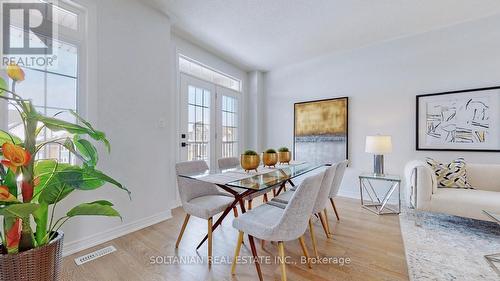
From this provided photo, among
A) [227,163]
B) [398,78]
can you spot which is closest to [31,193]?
[227,163]

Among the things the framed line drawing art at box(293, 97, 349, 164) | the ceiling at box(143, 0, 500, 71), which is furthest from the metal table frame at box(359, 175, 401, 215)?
the ceiling at box(143, 0, 500, 71)

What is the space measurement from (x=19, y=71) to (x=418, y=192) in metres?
3.52

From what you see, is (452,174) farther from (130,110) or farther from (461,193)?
(130,110)

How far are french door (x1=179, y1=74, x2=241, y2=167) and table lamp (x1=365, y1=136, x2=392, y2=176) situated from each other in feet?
8.34

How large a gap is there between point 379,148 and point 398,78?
125cm

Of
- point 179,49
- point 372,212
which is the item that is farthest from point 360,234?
point 179,49

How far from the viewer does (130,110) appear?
7.84ft

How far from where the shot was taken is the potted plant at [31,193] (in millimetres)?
856

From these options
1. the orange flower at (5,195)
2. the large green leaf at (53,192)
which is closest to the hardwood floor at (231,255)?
the large green leaf at (53,192)

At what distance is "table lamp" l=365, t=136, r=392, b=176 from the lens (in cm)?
303

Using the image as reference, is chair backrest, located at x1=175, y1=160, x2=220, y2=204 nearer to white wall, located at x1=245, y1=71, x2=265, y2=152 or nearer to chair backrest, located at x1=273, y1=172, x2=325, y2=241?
chair backrest, located at x1=273, y1=172, x2=325, y2=241

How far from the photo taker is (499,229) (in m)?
2.36

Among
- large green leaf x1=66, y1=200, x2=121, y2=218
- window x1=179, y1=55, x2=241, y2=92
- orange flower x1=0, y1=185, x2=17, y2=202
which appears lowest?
large green leaf x1=66, y1=200, x2=121, y2=218

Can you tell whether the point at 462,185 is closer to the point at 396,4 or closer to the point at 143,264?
the point at 396,4
